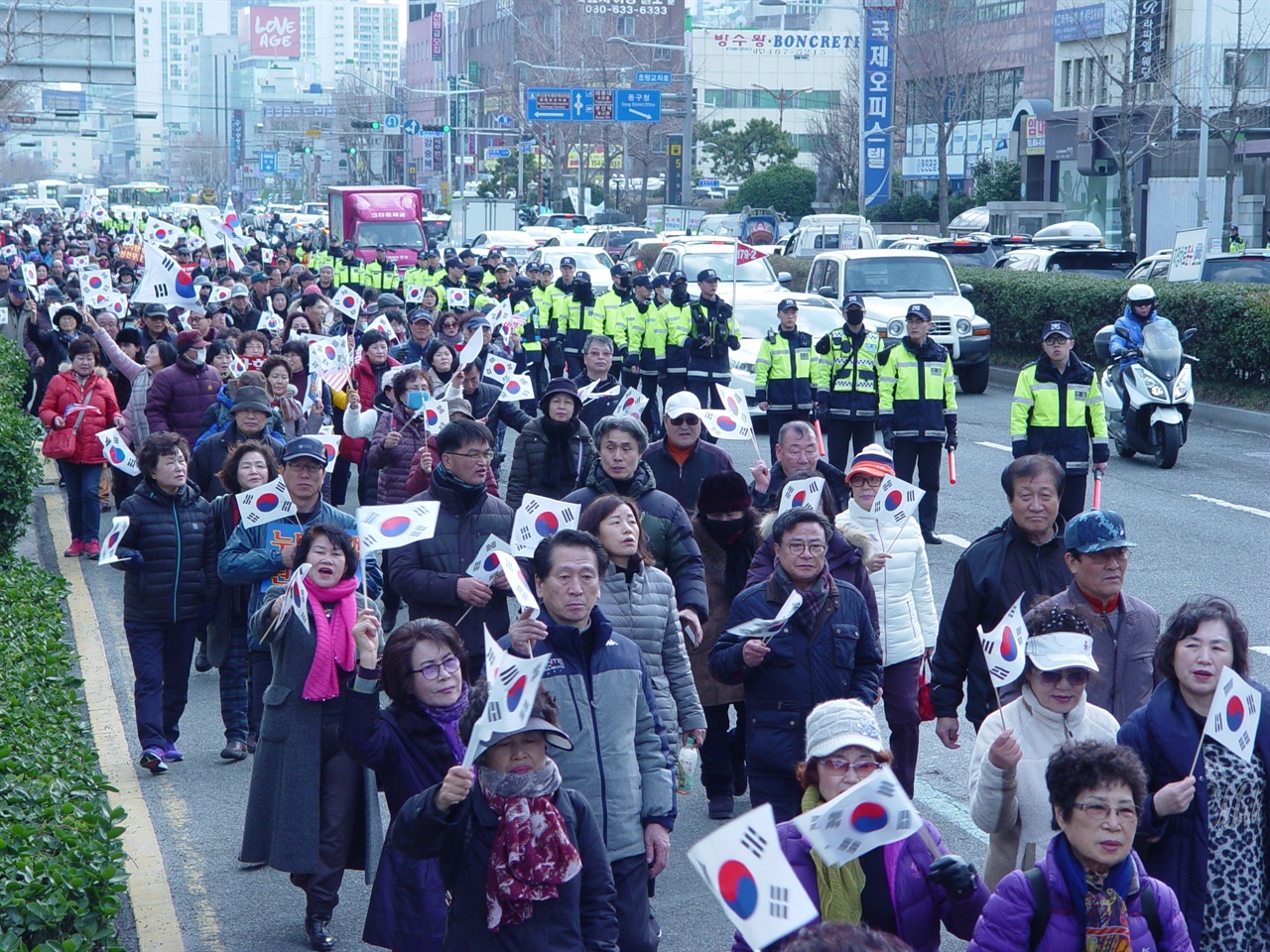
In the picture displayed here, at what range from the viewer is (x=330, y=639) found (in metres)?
5.86

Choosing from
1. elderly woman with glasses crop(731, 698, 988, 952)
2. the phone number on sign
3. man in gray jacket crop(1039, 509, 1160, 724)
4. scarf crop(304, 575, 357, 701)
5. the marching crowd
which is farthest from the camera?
the phone number on sign

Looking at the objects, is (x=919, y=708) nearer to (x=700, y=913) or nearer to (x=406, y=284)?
(x=700, y=913)

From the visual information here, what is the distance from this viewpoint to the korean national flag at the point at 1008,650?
4.56 m

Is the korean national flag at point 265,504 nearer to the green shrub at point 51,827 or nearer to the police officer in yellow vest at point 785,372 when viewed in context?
the green shrub at point 51,827

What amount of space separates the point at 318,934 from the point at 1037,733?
2693 millimetres

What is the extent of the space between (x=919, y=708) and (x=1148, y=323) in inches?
413

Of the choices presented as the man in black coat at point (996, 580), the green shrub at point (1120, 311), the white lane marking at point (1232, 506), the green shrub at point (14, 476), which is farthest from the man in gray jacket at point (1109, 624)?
the green shrub at point (1120, 311)

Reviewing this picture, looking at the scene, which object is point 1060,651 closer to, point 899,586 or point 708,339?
point 899,586

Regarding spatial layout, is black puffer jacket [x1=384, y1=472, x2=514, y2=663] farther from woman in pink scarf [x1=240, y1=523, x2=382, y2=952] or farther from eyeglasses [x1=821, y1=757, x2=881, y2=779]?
eyeglasses [x1=821, y1=757, x2=881, y2=779]

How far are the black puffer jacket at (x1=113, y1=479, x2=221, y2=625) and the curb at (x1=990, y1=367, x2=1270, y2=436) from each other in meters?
14.1

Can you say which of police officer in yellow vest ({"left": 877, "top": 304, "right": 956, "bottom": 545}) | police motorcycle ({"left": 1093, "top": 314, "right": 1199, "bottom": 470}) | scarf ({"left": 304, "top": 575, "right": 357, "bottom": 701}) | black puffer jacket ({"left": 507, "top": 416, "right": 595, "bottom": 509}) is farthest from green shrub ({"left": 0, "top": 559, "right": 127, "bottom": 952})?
police motorcycle ({"left": 1093, "top": 314, "right": 1199, "bottom": 470})

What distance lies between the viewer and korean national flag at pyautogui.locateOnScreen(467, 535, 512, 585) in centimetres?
661

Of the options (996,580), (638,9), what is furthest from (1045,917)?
(638,9)

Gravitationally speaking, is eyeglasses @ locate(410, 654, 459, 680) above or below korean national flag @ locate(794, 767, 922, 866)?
below
